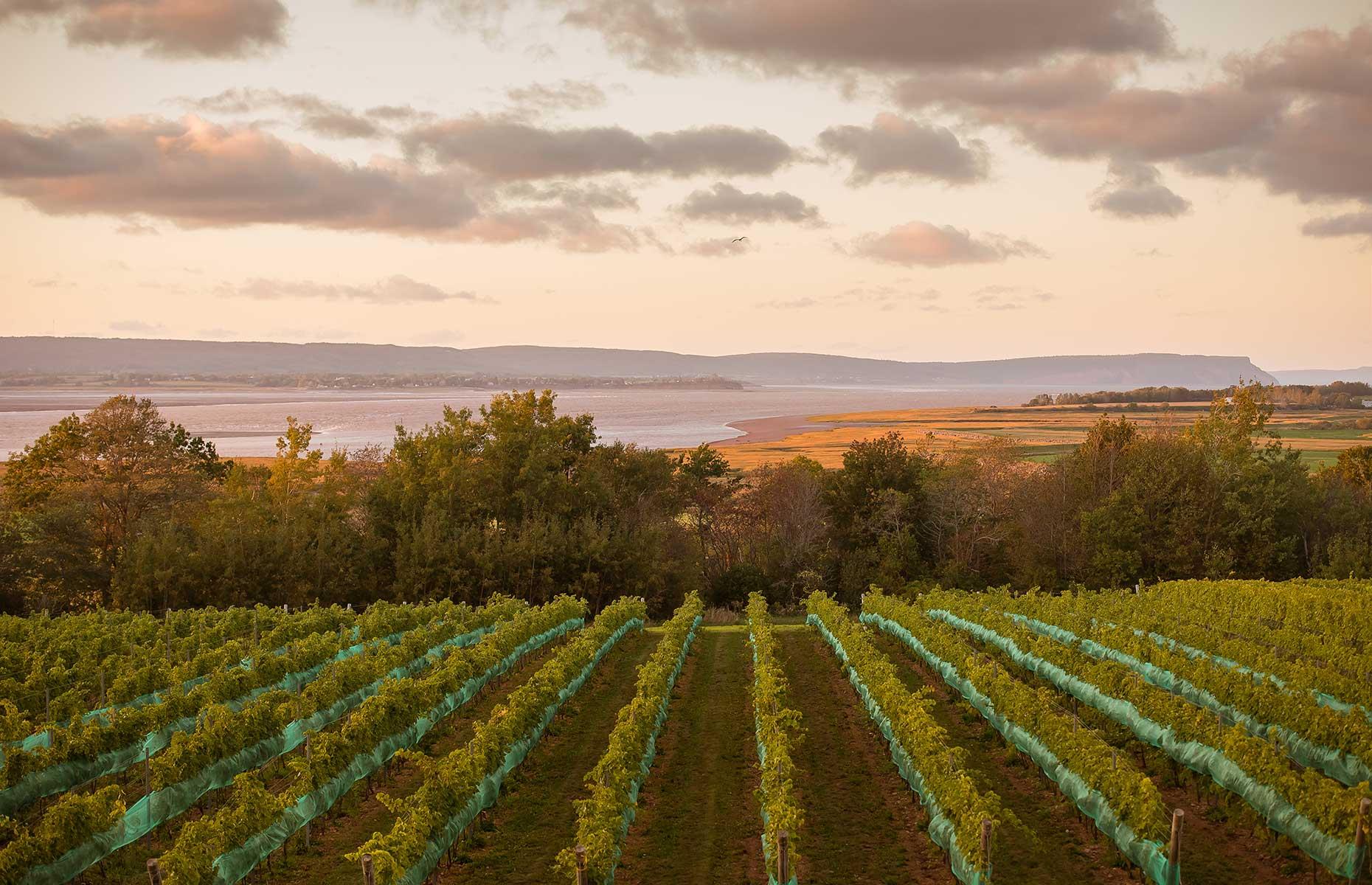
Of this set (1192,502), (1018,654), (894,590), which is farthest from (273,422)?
(1018,654)

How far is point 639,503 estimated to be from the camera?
54.9 meters

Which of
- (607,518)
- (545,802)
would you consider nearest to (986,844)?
(545,802)

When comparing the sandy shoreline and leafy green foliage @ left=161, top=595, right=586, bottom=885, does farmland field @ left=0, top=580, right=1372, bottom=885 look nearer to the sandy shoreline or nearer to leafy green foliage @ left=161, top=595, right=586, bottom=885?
leafy green foliage @ left=161, top=595, right=586, bottom=885

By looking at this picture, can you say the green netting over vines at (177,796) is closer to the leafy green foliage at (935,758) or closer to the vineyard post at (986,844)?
the leafy green foliage at (935,758)

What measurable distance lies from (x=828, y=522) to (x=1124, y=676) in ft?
121

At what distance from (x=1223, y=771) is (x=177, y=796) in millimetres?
14081

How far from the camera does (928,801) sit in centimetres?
1359

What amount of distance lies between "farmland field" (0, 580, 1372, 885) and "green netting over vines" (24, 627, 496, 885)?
41 mm

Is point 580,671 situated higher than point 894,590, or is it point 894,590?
point 580,671

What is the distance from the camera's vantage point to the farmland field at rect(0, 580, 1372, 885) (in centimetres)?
1173

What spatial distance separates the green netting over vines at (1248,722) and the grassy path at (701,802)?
694 cm

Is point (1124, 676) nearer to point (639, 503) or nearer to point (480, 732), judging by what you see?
point (480, 732)

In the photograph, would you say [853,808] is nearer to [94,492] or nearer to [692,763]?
[692,763]

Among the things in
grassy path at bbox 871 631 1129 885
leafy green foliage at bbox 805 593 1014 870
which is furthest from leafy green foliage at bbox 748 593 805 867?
grassy path at bbox 871 631 1129 885
